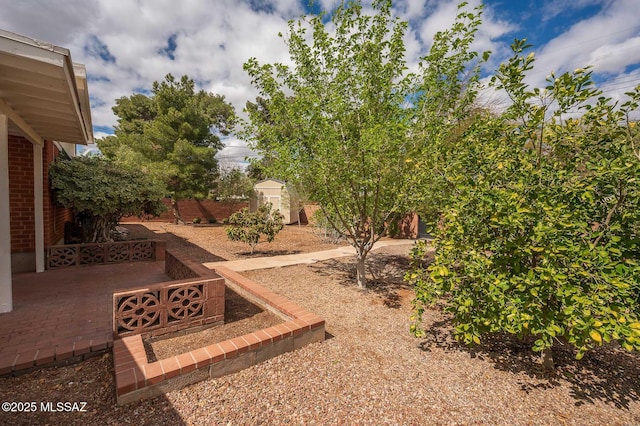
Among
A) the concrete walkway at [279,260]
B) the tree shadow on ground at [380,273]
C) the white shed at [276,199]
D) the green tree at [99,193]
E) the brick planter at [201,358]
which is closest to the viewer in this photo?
the brick planter at [201,358]

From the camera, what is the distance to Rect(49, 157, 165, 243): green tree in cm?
664

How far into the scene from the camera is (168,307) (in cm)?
341

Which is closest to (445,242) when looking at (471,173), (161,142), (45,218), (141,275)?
(471,173)

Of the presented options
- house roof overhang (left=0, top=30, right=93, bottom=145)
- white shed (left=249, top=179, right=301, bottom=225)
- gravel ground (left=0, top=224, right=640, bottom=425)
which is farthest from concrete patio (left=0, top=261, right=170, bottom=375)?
white shed (left=249, top=179, right=301, bottom=225)

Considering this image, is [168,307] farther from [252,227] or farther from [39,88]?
[252,227]

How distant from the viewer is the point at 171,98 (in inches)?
648

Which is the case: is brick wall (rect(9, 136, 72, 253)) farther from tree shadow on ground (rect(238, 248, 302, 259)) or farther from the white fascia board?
tree shadow on ground (rect(238, 248, 302, 259))

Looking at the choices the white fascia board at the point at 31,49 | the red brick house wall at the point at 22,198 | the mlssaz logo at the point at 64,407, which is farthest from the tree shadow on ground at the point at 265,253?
the white fascia board at the point at 31,49

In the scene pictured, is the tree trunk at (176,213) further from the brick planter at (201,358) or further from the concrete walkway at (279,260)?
the brick planter at (201,358)

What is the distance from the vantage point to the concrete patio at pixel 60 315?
2.83 meters

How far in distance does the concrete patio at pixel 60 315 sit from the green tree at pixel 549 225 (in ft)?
12.3

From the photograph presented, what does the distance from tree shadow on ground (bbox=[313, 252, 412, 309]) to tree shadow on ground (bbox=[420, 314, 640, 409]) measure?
1.46 m

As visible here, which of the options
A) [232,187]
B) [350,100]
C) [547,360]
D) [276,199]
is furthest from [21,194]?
[276,199]

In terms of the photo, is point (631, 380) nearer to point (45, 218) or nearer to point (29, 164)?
point (45, 218)
